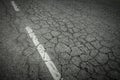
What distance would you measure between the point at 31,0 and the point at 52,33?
2.65m

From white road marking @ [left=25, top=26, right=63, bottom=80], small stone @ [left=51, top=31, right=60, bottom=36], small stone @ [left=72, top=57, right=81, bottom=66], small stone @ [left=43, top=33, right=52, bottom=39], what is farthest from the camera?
small stone @ [left=51, top=31, right=60, bottom=36]

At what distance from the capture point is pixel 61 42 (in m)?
2.50

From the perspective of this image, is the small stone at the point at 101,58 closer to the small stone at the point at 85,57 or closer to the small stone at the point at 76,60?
the small stone at the point at 85,57

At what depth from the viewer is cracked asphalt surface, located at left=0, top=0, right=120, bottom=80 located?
1910 mm

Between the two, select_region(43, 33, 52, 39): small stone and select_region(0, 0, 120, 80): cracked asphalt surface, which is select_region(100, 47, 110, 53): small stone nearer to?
select_region(0, 0, 120, 80): cracked asphalt surface

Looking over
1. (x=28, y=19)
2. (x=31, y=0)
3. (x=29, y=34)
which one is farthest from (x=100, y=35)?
(x=31, y=0)

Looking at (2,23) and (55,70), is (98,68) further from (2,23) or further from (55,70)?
(2,23)

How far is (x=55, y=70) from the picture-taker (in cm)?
192

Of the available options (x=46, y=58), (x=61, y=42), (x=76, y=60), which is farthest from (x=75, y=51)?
(x=46, y=58)

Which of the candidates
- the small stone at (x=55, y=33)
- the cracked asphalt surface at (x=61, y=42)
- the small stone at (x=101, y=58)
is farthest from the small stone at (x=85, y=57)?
the small stone at (x=55, y=33)

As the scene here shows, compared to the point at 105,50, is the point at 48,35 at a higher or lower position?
higher

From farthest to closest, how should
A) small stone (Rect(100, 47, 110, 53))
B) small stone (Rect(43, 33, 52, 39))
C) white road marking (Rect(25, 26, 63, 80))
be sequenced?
small stone (Rect(43, 33, 52, 39)) → small stone (Rect(100, 47, 110, 53)) → white road marking (Rect(25, 26, 63, 80))

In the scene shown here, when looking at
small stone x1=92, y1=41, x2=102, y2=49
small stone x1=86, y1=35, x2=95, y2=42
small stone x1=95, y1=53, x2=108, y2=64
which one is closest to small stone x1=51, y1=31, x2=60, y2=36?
small stone x1=86, y1=35, x2=95, y2=42

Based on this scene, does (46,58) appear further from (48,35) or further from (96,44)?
(96,44)
